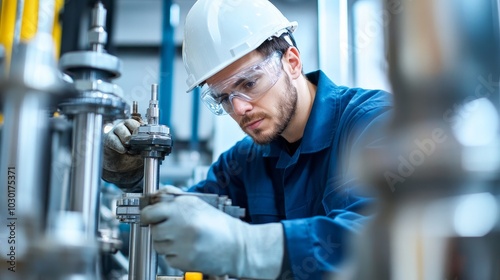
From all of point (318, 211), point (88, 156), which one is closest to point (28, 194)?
point (88, 156)

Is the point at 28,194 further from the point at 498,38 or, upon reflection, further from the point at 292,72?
the point at 292,72

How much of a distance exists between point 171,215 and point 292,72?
716mm

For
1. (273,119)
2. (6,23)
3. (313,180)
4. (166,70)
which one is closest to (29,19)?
(6,23)

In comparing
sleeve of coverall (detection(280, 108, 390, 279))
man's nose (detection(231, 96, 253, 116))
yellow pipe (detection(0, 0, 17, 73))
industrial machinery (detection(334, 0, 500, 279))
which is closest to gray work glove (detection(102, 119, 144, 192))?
man's nose (detection(231, 96, 253, 116))

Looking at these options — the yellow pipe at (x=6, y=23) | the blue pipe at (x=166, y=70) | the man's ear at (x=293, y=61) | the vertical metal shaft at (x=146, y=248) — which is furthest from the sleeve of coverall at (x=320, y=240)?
the blue pipe at (x=166, y=70)

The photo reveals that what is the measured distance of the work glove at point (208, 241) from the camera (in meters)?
0.72

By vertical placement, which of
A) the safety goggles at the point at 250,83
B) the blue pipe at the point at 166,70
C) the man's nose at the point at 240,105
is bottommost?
the man's nose at the point at 240,105

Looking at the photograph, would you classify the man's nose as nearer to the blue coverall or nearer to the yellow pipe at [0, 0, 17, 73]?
the blue coverall

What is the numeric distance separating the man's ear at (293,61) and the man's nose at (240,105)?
19 centimetres

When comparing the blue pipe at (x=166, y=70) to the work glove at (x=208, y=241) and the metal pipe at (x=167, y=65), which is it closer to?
the metal pipe at (x=167, y=65)

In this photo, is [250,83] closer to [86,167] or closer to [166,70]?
[86,167]

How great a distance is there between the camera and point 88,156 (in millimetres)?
704

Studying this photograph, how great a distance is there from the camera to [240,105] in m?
1.18

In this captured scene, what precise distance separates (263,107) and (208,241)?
1.85 feet
